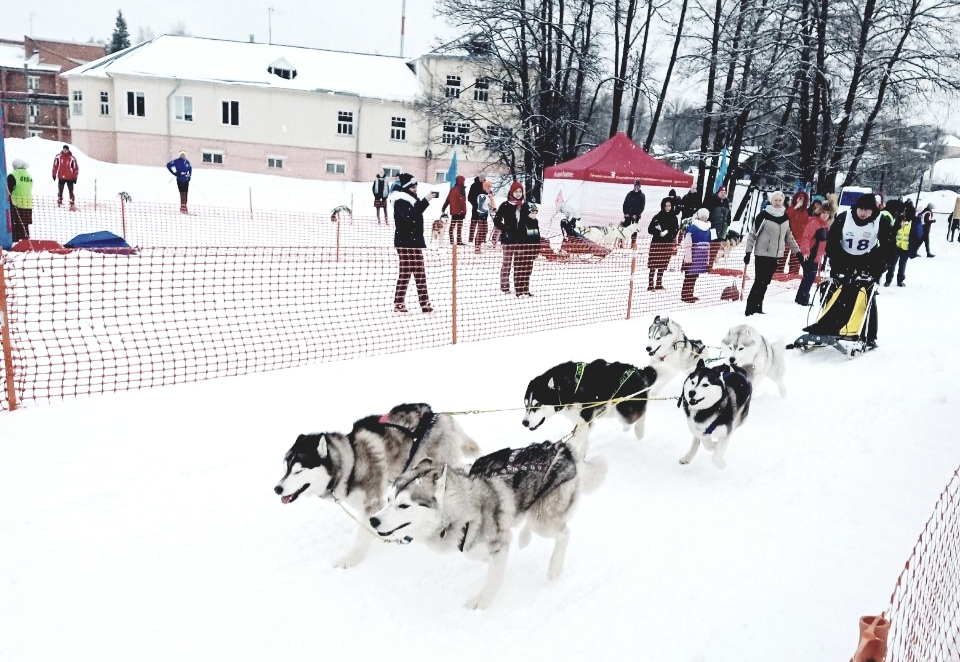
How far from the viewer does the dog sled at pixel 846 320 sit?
23.9 ft

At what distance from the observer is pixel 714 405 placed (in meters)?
4.22

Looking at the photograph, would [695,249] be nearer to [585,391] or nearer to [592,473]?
[585,391]

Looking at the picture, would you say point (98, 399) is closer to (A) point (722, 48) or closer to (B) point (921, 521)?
(B) point (921, 521)

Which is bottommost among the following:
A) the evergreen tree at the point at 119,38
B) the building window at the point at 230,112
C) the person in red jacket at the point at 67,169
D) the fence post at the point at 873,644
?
the fence post at the point at 873,644

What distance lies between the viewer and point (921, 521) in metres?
3.81

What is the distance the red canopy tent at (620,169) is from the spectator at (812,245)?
4.10 metres

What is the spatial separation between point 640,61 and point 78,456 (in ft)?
78.4

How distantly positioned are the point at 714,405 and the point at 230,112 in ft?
110

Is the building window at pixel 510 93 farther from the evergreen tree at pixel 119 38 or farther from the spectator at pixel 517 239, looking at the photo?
the evergreen tree at pixel 119 38

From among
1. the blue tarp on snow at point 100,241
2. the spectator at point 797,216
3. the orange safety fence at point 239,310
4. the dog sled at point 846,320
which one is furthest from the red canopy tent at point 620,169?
the blue tarp on snow at point 100,241

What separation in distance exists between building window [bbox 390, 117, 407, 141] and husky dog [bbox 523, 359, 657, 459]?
104 feet

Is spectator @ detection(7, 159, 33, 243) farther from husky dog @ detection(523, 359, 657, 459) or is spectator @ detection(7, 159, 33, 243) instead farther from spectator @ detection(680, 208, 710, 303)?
spectator @ detection(680, 208, 710, 303)

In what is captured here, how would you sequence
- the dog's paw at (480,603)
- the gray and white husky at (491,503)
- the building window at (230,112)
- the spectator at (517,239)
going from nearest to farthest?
the gray and white husky at (491,503) < the dog's paw at (480,603) < the spectator at (517,239) < the building window at (230,112)

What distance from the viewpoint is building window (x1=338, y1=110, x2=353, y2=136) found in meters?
33.3
